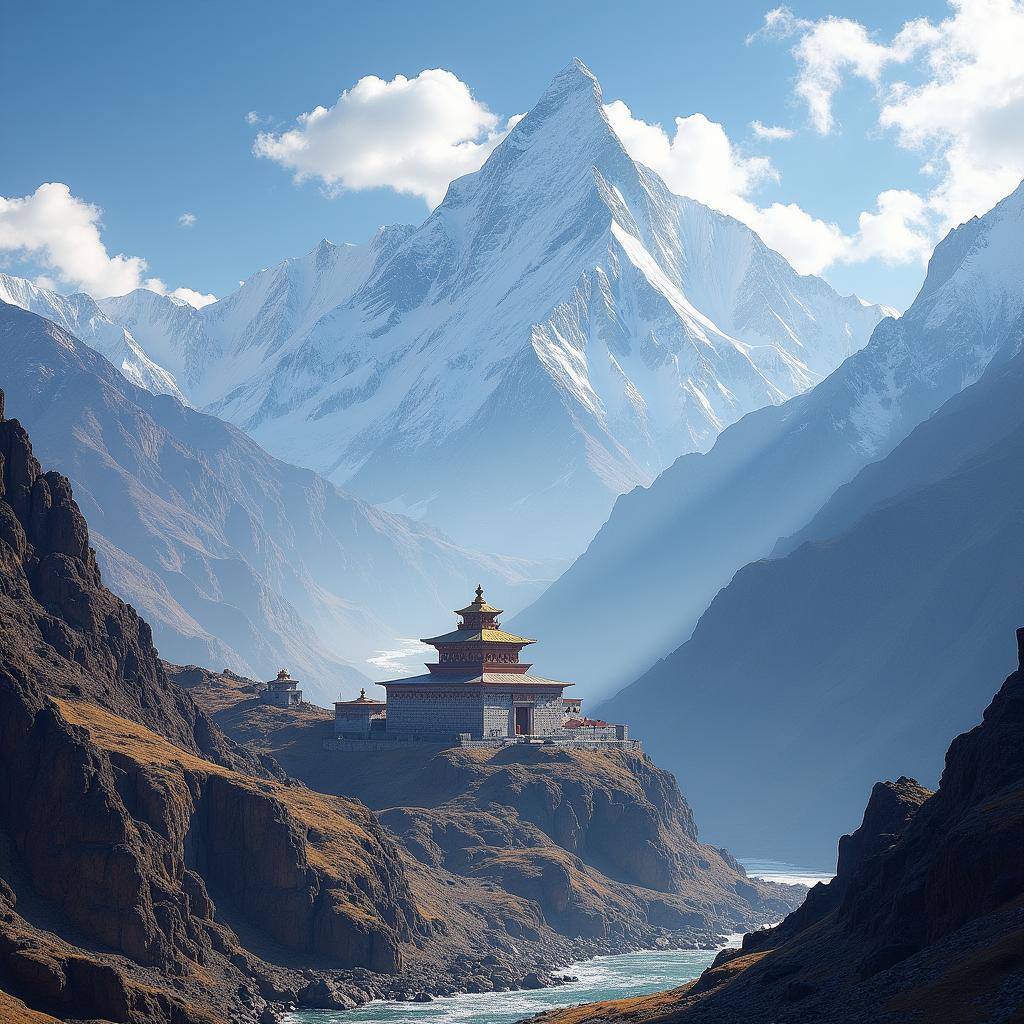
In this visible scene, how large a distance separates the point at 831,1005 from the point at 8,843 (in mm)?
59462

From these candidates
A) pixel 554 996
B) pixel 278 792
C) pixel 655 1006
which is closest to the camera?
pixel 655 1006

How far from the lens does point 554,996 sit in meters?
162

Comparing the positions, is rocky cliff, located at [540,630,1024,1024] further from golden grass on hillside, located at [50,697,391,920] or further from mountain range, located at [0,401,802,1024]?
golden grass on hillside, located at [50,697,391,920]

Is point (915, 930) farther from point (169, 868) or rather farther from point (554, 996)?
point (554, 996)

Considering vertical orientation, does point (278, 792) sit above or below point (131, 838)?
above

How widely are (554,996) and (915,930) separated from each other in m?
70.3

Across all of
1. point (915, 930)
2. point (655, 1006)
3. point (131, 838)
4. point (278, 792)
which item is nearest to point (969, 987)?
point (915, 930)

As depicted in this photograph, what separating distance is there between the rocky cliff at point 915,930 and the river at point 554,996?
20903 millimetres

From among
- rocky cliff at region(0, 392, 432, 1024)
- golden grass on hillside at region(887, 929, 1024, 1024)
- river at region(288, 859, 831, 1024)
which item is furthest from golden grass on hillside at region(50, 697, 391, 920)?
golden grass on hillside at region(887, 929, 1024, 1024)

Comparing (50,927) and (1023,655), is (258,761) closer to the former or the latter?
(50,927)

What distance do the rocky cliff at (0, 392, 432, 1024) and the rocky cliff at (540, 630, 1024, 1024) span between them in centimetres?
2628

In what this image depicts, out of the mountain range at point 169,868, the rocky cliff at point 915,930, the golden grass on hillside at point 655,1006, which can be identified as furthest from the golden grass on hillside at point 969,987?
the mountain range at point 169,868

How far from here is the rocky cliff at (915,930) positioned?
3290 inches

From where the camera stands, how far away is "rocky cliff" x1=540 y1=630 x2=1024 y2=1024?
83562 millimetres
